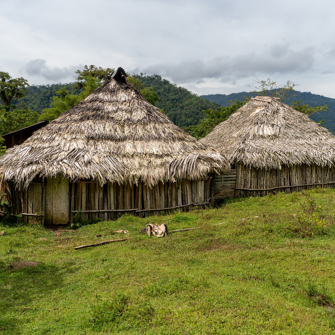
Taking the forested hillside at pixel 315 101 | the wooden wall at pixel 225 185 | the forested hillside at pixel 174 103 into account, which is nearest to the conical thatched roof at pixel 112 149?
the wooden wall at pixel 225 185

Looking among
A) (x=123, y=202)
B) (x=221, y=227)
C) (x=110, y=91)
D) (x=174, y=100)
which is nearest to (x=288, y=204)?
(x=221, y=227)

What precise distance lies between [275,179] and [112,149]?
8109mm

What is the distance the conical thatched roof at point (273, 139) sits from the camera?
13203 millimetres

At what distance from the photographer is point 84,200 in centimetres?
961

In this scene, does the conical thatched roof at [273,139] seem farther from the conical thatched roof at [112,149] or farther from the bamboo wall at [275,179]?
the conical thatched roof at [112,149]

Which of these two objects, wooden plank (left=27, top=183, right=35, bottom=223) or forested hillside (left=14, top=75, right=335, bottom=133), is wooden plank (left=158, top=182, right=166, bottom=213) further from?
forested hillside (left=14, top=75, right=335, bottom=133)

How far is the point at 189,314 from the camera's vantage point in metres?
3.68

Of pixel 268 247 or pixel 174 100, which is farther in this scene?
pixel 174 100

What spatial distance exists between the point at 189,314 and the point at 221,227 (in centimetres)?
451

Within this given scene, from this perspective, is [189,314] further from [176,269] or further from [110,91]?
[110,91]

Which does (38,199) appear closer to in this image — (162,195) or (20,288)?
(162,195)

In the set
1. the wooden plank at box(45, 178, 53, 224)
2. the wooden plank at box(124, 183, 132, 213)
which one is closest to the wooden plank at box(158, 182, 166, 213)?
the wooden plank at box(124, 183, 132, 213)

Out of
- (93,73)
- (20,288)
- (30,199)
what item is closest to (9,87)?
(93,73)

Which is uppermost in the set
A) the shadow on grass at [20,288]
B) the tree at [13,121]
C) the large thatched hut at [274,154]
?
the tree at [13,121]
